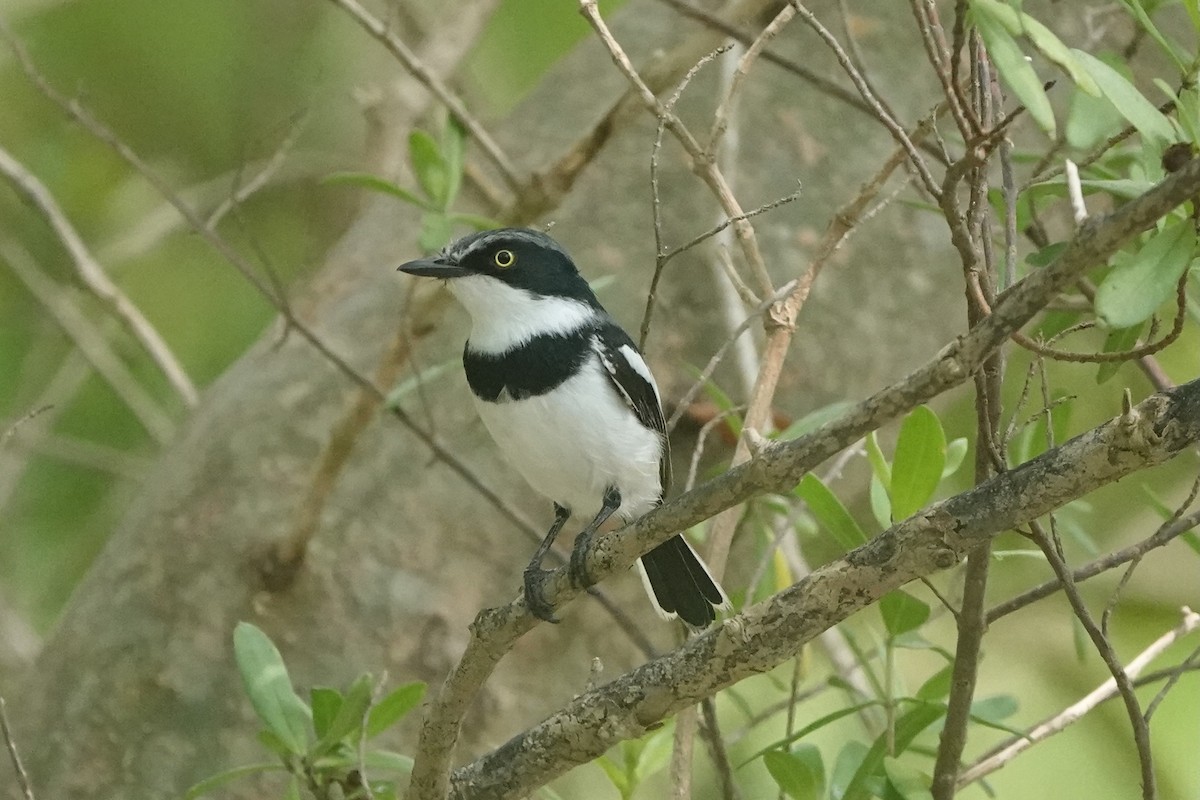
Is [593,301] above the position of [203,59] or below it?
below

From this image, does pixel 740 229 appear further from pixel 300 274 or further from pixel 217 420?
pixel 300 274

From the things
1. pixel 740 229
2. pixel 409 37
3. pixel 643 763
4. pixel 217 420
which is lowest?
pixel 643 763

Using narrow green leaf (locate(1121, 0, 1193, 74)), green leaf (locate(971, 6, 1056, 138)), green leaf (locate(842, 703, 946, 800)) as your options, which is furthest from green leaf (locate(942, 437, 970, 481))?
green leaf (locate(971, 6, 1056, 138))

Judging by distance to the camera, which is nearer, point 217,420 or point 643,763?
point 643,763

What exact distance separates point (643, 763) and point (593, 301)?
101 cm

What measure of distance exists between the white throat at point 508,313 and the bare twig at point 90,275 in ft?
3.95

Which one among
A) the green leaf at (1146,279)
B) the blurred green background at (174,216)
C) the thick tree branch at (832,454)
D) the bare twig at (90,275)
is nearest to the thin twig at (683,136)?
the thick tree branch at (832,454)

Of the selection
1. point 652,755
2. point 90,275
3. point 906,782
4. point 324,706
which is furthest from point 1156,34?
point 90,275

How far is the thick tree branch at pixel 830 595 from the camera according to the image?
Result: 4.36 ft

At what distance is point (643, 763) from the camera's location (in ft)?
7.62

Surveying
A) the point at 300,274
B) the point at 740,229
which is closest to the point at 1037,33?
the point at 740,229

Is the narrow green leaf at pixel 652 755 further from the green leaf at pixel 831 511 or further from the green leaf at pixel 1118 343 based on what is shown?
the green leaf at pixel 1118 343

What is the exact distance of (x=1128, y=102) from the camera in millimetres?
1401

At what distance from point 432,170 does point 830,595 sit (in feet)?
5.33
